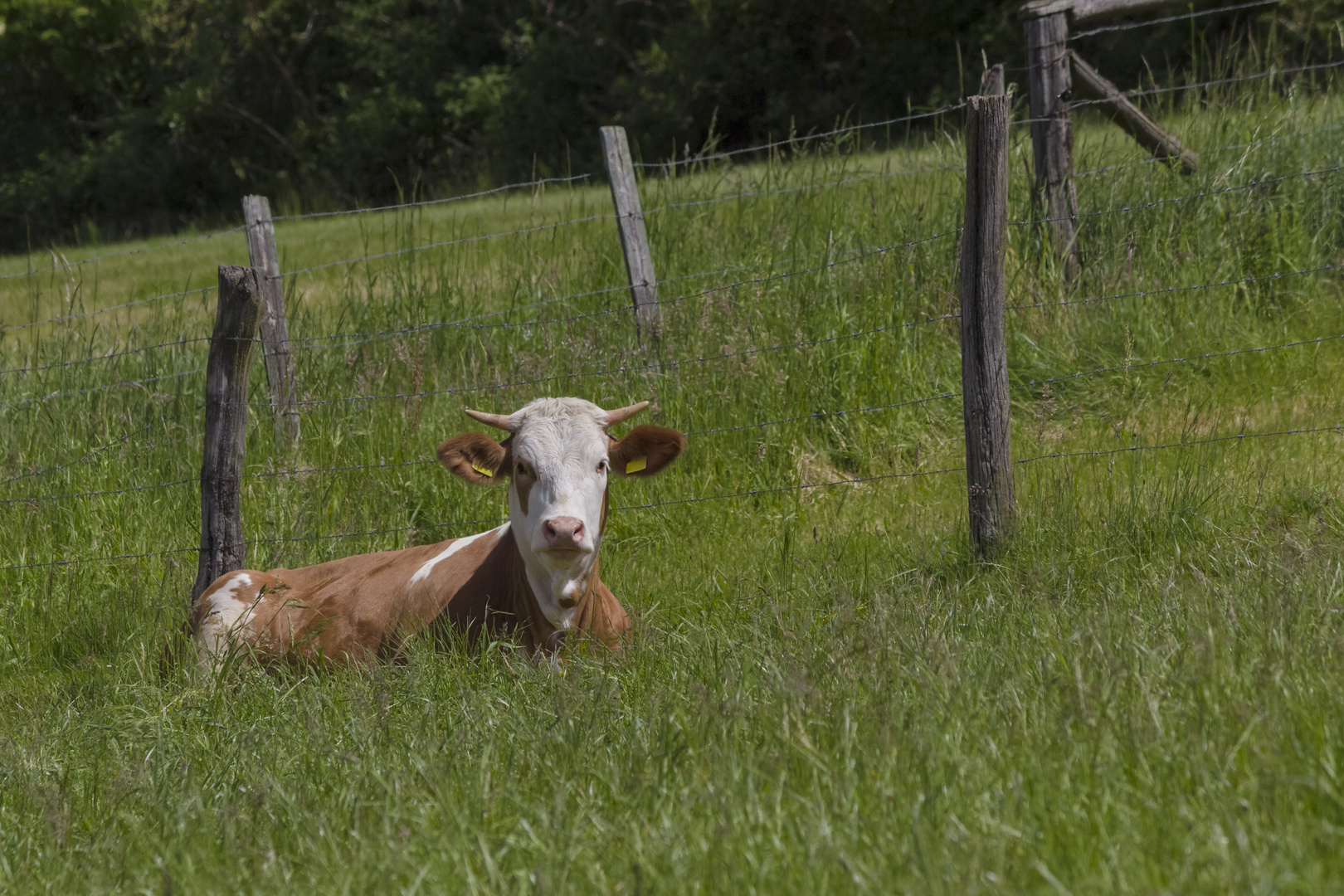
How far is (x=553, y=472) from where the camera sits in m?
3.91

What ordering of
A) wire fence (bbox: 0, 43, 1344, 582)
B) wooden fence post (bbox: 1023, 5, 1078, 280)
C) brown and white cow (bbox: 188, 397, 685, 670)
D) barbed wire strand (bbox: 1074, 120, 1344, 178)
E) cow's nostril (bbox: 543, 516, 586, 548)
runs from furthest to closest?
1. barbed wire strand (bbox: 1074, 120, 1344, 178)
2. wooden fence post (bbox: 1023, 5, 1078, 280)
3. wire fence (bbox: 0, 43, 1344, 582)
4. brown and white cow (bbox: 188, 397, 685, 670)
5. cow's nostril (bbox: 543, 516, 586, 548)

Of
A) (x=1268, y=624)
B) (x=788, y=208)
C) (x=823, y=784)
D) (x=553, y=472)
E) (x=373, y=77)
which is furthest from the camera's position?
(x=373, y=77)

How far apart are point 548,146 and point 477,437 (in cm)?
2353

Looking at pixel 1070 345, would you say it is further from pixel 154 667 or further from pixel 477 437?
pixel 154 667

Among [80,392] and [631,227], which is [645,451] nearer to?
[631,227]

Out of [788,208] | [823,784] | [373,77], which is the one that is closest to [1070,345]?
[788,208]

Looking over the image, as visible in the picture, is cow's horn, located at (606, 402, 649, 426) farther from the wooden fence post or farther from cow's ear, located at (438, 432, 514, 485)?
the wooden fence post

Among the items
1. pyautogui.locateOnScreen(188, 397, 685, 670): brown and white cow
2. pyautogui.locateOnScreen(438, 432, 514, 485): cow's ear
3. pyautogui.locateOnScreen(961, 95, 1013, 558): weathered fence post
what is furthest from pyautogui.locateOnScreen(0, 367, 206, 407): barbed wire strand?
pyautogui.locateOnScreen(961, 95, 1013, 558): weathered fence post

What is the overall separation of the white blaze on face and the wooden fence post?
321 cm

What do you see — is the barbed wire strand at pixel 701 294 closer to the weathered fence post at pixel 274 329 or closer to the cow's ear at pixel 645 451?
the weathered fence post at pixel 274 329

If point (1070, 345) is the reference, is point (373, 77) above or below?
above

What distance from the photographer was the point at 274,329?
19.9 ft

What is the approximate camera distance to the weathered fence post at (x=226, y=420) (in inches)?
176

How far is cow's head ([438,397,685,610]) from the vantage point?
3836mm
